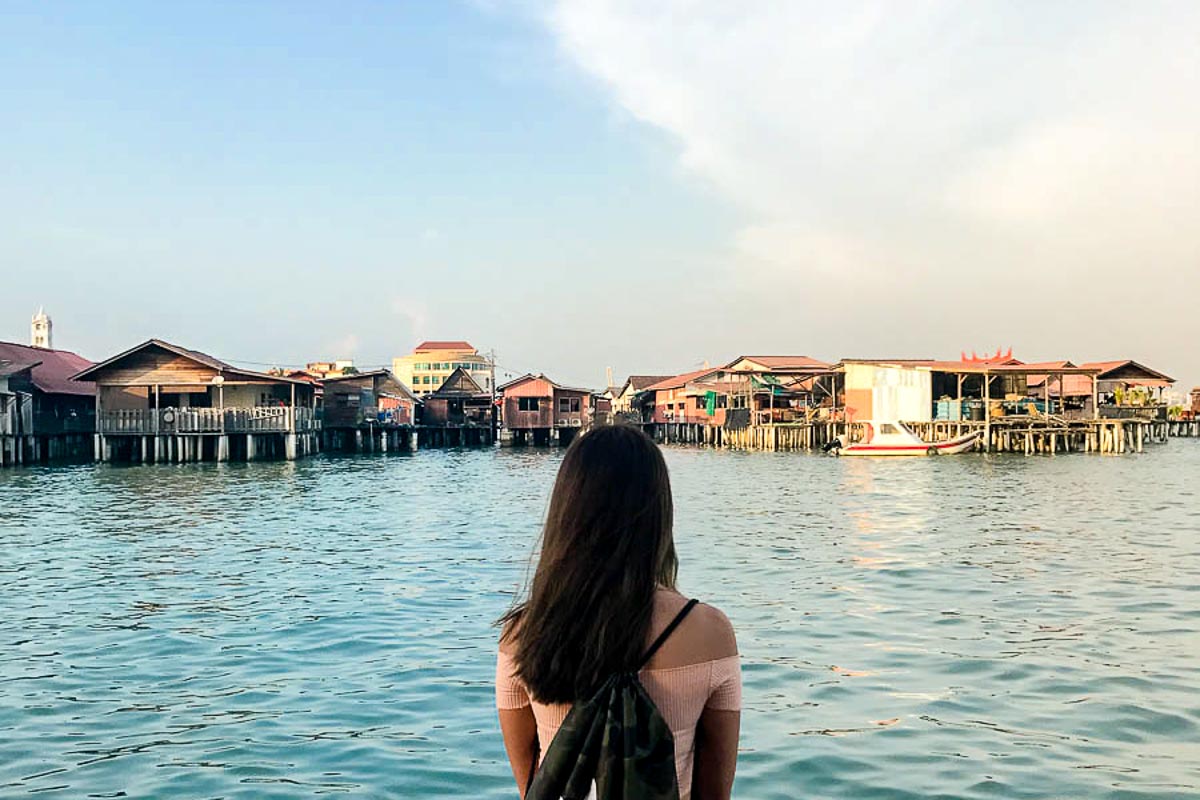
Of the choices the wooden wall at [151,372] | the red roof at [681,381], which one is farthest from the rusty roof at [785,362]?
A: the wooden wall at [151,372]

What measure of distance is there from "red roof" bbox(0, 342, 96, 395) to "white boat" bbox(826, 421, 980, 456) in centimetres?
3504

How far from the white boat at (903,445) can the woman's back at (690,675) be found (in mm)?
47895

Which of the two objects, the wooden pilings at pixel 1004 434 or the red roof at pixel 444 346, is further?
the red roof at pixel 444 346

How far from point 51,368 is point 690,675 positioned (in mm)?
57689

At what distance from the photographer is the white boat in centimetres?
4916

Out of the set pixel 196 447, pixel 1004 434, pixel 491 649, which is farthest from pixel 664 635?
pixel 1004 434

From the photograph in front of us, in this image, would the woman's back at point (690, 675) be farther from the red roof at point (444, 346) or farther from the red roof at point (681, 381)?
the red roof at point (444, 346)

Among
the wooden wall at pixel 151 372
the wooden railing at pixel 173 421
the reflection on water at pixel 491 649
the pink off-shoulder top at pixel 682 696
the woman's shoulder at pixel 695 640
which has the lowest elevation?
the reflection on water at pixel 491 649

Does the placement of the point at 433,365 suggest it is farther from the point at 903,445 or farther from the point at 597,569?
the point at 597,569

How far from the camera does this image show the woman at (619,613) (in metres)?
2.72

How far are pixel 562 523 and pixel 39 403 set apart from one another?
52675 mm

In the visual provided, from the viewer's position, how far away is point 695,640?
2715 millimetres

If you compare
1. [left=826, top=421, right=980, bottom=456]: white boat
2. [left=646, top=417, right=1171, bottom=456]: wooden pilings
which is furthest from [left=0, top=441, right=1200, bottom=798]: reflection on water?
[left=646, top=417, right=1171, bottom=456]: wooden pilings

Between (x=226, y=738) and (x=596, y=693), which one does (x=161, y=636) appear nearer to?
(x=226, y=738)
